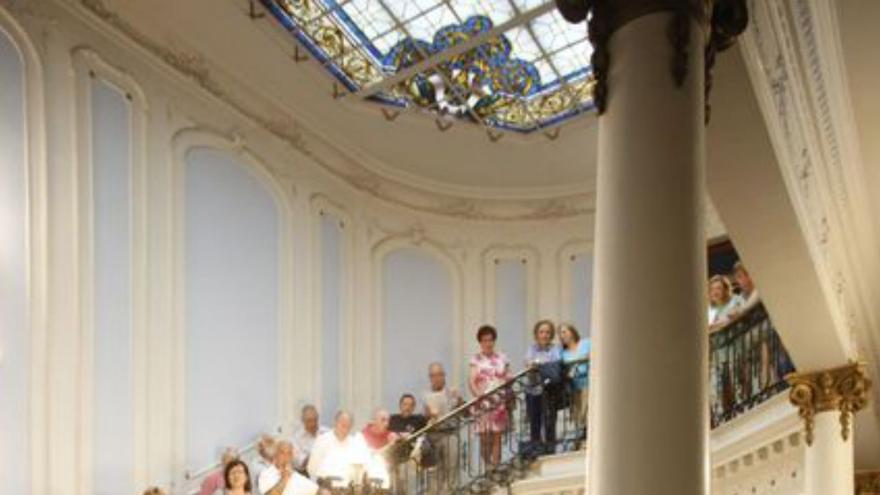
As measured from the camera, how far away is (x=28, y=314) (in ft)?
29.4

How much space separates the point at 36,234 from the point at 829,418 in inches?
263

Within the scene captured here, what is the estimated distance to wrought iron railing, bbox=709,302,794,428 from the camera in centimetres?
938

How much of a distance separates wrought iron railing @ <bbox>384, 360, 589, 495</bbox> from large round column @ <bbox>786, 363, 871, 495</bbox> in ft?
10.6

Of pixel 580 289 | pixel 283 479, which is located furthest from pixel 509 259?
pixel 283 479

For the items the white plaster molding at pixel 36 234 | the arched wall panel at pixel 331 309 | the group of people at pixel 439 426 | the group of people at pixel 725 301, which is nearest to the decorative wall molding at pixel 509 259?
the arched wall panel at pixel 331 309

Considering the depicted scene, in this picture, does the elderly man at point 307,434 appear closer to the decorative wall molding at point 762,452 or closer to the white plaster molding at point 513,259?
the white plaster molding at point 513,259

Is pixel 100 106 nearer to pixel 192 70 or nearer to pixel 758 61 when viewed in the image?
pixel 192 70

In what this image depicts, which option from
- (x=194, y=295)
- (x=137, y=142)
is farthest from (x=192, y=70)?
(x=194, y=295)

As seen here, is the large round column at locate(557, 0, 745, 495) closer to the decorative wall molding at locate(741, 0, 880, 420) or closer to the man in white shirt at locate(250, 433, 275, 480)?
the decorative wall molding at locate(741, 0, 880, 420)

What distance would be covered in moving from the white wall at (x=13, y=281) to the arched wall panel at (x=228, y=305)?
2.13m

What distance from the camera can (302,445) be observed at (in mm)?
11414

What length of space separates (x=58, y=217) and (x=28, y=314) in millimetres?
954

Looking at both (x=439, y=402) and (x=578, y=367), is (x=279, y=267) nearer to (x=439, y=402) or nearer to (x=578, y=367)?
(x=439, y=402)

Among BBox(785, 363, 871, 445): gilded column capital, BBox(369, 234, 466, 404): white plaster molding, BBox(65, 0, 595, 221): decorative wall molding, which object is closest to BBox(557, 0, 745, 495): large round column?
BBox(785, 363, 871, 445): gilded column capital
